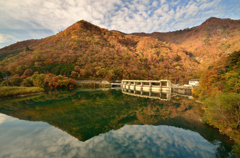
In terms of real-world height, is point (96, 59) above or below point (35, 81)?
above

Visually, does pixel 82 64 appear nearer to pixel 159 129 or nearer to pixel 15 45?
pixel 159 129

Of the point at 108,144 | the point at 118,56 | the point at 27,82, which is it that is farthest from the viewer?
the point at 118,56

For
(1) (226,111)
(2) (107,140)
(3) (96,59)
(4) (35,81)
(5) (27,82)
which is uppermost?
(3) (96,59)

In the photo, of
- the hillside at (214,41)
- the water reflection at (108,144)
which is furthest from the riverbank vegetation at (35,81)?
the hillside at (214,41)

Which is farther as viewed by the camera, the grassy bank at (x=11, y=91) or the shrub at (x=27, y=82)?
the shrub at (x=27, y=82)

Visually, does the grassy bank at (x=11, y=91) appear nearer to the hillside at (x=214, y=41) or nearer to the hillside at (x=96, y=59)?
the hillside at (x=96, y=59)

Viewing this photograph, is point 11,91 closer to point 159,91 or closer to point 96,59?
point 159,91

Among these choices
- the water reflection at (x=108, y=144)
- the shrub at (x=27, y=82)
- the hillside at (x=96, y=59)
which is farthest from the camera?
the hillside at (x=96, y=59)

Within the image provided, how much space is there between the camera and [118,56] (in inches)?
3278

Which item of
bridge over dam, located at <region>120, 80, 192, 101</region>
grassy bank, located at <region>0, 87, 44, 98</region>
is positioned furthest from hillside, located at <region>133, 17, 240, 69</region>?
grassy bank, located at <region>0, 87, 44, 98</region>

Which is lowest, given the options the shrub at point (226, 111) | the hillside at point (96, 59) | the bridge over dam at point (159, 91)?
the bridge over dam at point (159, 91)

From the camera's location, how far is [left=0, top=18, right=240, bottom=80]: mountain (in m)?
58.6

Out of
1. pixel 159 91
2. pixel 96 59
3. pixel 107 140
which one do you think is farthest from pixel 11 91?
pixel 96 59

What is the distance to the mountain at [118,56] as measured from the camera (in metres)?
58.6
